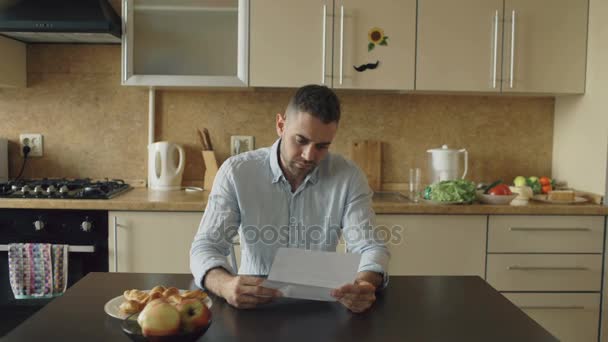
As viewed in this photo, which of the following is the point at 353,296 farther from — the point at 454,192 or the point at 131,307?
the point at 454,192

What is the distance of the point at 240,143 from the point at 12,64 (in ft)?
4.03

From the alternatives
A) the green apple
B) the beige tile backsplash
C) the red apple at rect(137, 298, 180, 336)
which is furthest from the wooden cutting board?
→ the red apple at rect(137, 298, 180, 336)

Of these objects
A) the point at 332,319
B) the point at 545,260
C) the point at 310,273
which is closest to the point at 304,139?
the point at 310,273

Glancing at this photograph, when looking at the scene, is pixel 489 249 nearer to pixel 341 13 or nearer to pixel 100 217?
pixel 341 13

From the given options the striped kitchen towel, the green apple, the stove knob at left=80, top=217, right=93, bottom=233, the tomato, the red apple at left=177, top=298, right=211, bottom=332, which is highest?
the green apple

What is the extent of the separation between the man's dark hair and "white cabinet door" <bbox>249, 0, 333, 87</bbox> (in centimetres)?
118

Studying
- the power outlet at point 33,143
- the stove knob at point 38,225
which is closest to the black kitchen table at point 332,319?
→ the stove knob at point 38,225

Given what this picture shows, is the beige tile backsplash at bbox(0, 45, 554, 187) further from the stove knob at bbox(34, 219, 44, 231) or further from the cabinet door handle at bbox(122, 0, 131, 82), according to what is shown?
the stove knob at bbox(34, 219, 44, 231)

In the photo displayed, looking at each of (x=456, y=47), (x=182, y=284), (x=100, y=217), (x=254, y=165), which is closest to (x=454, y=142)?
(x=456, y=47)

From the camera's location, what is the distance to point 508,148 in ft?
10.5

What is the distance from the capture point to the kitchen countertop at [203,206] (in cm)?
250

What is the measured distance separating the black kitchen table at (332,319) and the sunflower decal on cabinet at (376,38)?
1595mm

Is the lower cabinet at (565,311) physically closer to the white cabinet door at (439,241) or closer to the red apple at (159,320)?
the white cabinet door at (439,241)

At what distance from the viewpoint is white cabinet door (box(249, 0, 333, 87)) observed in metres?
2.74
